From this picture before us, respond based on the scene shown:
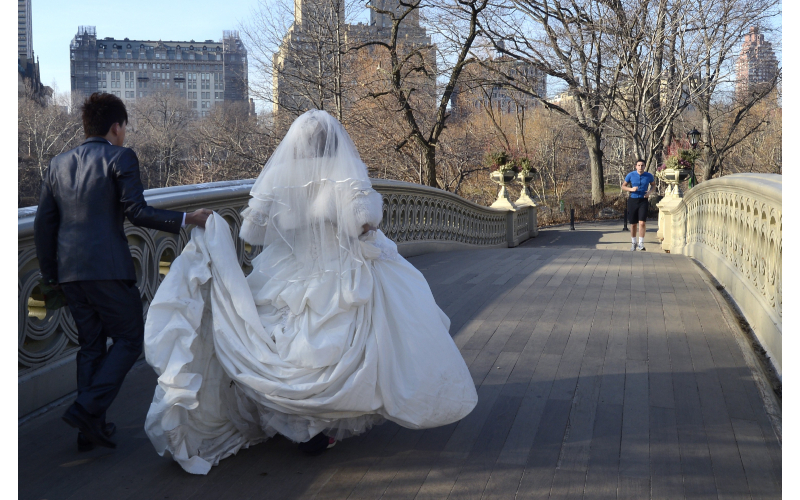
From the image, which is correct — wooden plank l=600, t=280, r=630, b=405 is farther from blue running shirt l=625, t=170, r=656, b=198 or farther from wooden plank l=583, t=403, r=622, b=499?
blue running shirt l=625, t=170, r=656, b=198

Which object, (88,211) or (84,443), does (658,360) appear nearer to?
(84,443)

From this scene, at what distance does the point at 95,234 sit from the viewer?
3.37m

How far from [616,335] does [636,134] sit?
77.3 ft

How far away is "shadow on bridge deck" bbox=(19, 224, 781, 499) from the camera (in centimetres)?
312

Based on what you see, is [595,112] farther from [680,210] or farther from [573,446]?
[573,446]

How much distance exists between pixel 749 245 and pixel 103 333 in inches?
208

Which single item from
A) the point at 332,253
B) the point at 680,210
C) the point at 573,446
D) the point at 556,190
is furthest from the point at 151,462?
the point at 556,190

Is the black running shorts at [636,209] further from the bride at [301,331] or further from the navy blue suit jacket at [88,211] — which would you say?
the navy blue suit jacket at [88,211]

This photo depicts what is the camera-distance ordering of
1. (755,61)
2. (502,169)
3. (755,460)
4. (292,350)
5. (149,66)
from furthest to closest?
(149,66) → (755,61) → (502,169) → (755,460) → (292,350)

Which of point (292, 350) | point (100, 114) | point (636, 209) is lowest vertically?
point (292, 350)

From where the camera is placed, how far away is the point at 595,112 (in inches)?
1227

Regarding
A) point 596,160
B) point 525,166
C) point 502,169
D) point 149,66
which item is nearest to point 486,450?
point 502,169

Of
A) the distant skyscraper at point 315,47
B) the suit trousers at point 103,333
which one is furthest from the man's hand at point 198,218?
the distant skyscraper at point 315,47

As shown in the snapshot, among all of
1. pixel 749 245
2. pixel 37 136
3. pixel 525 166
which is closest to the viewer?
pixel 749 245
